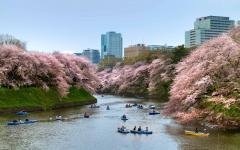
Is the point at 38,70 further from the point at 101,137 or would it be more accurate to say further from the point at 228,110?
the point at 228,110

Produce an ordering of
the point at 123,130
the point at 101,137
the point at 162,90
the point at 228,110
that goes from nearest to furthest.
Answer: the point at 101,137, the point at 228,110, the point at 123,130, the point at 162,90

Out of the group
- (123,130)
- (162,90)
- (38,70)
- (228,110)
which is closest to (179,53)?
(162,90)

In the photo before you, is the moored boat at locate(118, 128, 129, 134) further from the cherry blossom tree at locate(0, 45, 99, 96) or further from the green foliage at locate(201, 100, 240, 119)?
the cherry blossom tree at locate(0, 45, 99, 96)

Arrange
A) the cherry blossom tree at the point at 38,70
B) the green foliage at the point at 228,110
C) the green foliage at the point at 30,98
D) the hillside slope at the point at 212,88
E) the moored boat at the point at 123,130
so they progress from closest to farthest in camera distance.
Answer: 1. the green foliage at the point at 228,110
2. the moored boat at the point at 123,130
3. the hillside slope at the point at 212,88
4. the green foliage at the point at 30,98
5. the cherry blossom tree at the point at 38,70

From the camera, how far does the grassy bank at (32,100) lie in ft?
225

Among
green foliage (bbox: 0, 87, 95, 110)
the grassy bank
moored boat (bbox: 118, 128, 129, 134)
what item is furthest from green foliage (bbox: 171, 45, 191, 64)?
moored boat (bbox: 118, 128, 129, 134)

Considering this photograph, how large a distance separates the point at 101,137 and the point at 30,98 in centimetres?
2946

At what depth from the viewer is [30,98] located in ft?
239

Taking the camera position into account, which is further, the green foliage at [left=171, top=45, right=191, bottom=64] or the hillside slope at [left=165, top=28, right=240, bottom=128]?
the green foliage at [left=171, top=45, right=191, bottom=64]

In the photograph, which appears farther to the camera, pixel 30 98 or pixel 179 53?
pixel 179 53

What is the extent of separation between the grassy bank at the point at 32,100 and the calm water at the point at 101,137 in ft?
30.2

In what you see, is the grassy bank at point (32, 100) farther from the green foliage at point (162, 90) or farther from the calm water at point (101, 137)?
the green foliage at point (162, 90)

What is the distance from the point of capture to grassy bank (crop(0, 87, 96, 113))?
68438 mm

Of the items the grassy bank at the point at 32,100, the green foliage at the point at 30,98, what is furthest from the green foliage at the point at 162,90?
the green foliage at the point at 30,98
